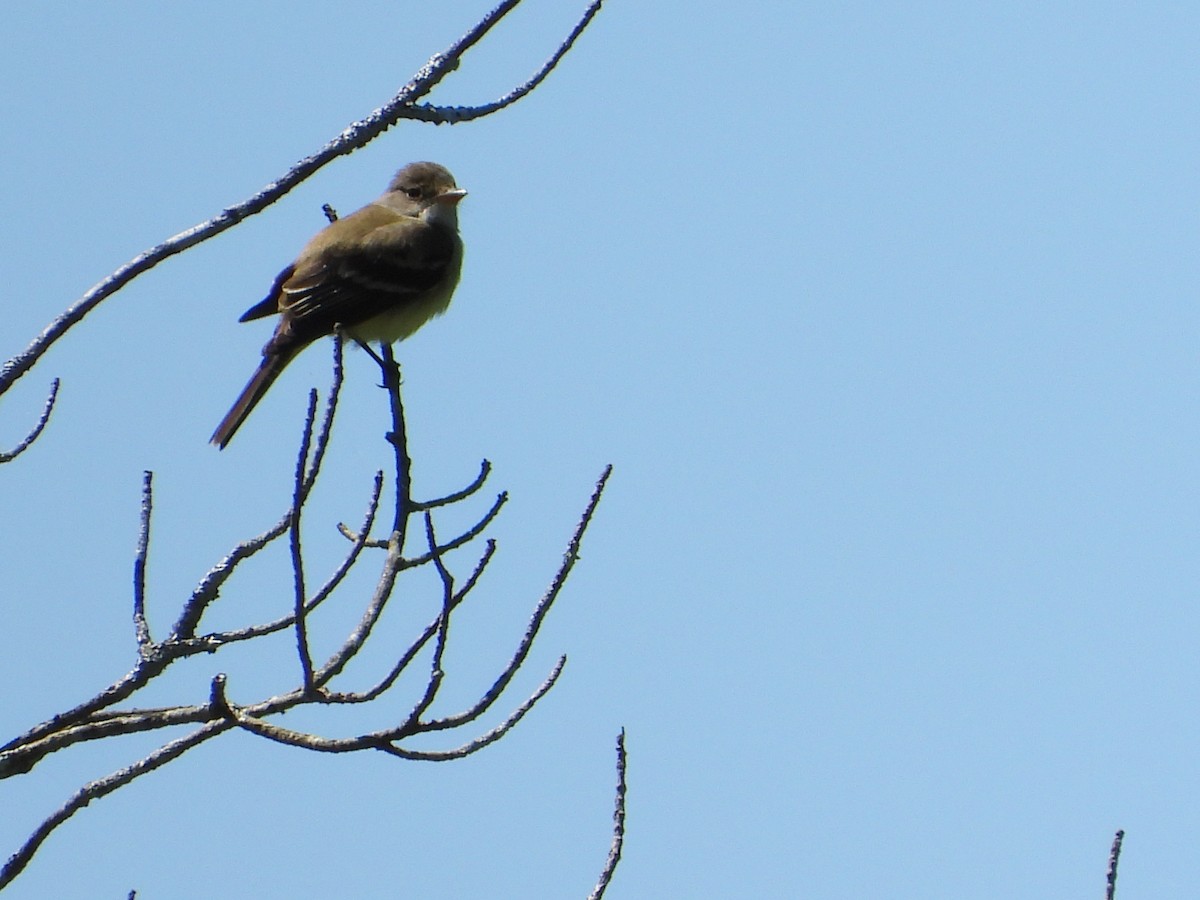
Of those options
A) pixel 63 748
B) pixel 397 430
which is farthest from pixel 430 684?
pixel 397 430

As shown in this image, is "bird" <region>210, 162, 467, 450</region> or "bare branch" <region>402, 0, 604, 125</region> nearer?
"bare branch" <region>402, 0, 604, 125</region>

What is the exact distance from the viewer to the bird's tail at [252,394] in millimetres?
7809

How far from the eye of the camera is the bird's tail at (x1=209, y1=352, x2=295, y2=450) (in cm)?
781

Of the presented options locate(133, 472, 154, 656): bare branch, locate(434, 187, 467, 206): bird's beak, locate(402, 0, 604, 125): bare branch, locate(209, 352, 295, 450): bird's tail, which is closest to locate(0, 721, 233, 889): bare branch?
locate(133, 472, 154, 656): bare branch

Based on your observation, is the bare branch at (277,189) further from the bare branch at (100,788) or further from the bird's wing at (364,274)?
the bird's wing at (364,274)

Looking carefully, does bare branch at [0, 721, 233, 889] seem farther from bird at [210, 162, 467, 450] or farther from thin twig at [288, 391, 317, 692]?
bird at [210, 162, 467, 450]

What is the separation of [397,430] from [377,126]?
1708 mm

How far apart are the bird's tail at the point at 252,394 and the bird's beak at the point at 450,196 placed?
1.86 m

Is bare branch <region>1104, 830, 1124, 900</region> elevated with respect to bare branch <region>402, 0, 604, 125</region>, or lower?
lower

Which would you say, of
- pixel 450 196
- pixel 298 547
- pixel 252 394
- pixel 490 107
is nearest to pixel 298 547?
pixel 298 547

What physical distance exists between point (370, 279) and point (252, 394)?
1210 mm

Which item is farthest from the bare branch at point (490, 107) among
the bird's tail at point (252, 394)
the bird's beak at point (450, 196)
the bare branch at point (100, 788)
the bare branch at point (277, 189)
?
the bird's beak at point (450, 196)

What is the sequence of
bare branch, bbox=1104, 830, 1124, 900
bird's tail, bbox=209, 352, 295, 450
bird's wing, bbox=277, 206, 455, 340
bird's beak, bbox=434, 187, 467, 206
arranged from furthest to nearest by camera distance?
bird's beak, bbox=434, 187, 467, 206 < bird's wing, bbox=277, 206, 455, 340 < bird's tail, bbox=209, 352, 295, 450 < bare branch, bbox=1104, 830, 1124, 900

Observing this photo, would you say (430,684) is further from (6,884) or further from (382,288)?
(382,288)
